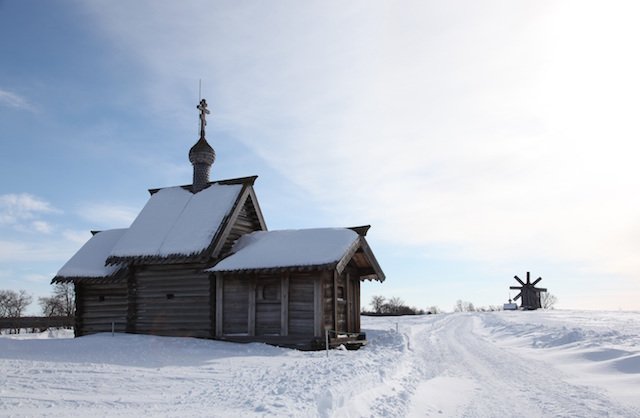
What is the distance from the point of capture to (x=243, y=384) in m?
9.40

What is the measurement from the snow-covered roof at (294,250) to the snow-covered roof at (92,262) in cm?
608

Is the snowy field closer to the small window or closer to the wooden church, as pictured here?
the wooden church

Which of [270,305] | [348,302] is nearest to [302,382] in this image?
[270,305]

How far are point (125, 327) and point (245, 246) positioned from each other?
627cm

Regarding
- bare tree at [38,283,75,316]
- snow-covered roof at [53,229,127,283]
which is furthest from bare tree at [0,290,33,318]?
snow-covered roof at [53,229,127,283]

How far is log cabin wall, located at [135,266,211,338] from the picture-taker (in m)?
19.7

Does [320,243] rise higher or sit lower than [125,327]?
higher

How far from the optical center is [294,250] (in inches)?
739

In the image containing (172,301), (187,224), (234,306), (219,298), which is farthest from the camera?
(187,224)

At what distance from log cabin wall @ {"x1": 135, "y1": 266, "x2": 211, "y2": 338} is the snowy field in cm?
262

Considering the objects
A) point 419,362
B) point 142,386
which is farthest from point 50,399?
point 419,362

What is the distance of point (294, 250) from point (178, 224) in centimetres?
601

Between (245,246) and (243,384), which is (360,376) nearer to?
(243,384)

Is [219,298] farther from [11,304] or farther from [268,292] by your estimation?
[11,304]
